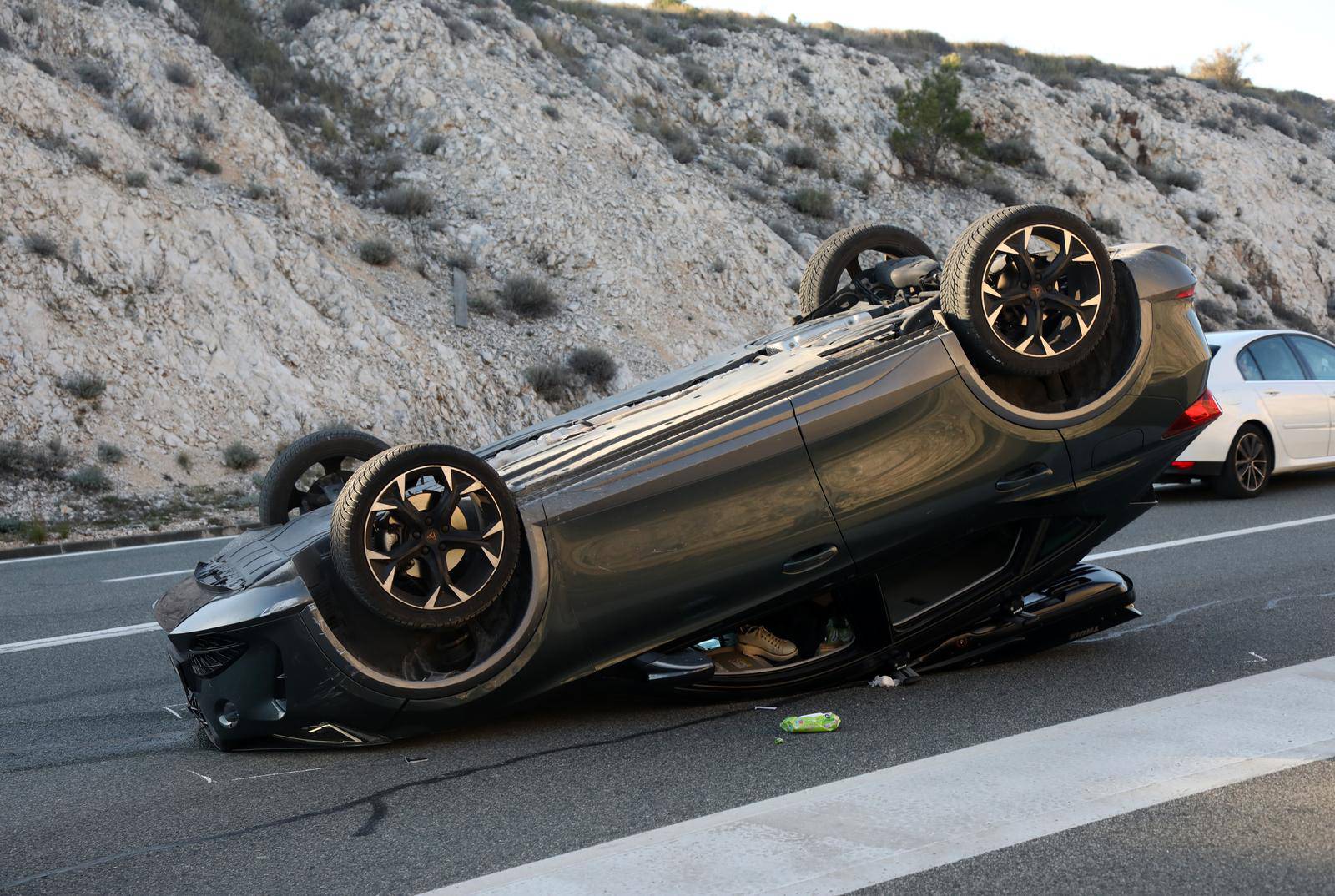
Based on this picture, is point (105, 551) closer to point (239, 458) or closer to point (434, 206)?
point (239, 458)

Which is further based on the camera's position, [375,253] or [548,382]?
[375,253]

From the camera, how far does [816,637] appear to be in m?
5.29

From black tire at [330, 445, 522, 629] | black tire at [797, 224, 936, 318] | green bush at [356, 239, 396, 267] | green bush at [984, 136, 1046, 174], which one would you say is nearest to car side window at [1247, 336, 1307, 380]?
black tire at [797, 224, 936, 318]

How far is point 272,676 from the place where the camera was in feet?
14.9

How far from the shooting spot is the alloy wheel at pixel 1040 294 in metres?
5.01

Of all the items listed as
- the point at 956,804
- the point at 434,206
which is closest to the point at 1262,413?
the point at 956,804

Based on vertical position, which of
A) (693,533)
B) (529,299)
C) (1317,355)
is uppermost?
(529,299)

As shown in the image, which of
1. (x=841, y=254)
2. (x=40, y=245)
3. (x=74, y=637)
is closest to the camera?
(x=841, y=254)

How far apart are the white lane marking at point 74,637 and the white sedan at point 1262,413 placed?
29.5 feet

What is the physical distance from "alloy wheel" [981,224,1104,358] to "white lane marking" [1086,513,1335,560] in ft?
12.2

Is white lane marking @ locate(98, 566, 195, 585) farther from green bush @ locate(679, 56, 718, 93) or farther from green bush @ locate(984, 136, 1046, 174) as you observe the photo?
green bush @ locate(984, 136, 1046, 174)

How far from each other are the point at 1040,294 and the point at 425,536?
2.73 metres

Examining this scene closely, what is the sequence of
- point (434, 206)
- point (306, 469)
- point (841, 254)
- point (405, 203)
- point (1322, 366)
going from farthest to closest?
point (434, 206)
point (405, 203)
point (1322, 366)
point (841, 254)
point (306, 469)

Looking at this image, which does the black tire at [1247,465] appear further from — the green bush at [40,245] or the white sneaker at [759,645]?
the green bush at [40,245]
